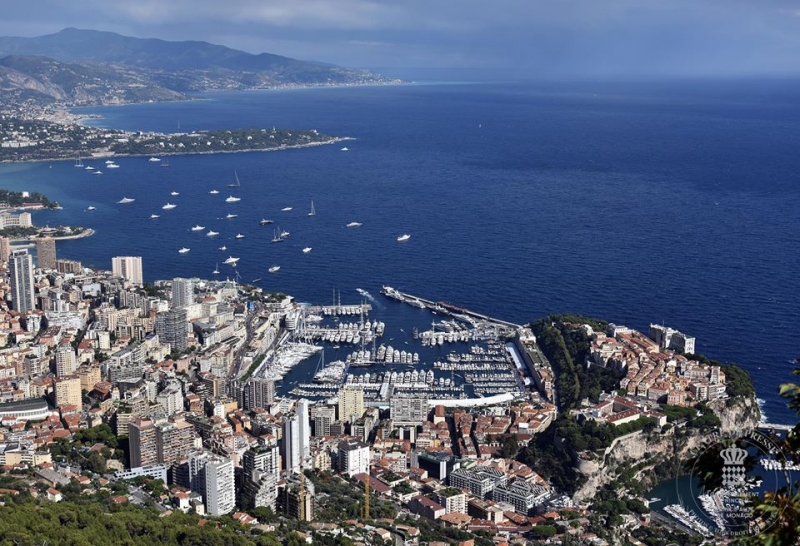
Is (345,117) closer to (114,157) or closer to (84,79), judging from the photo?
(114,157)

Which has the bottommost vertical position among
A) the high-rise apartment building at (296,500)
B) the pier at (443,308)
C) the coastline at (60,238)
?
the high-rise apartment building at (296,500)

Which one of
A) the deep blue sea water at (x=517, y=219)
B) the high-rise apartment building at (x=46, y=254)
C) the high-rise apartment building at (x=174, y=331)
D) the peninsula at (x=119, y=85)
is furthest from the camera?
the peninsula at (x=119, y=85)

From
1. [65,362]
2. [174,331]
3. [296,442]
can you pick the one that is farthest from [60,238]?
[296,442]

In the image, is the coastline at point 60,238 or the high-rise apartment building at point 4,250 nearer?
the high-rise apartment building at point 4,250

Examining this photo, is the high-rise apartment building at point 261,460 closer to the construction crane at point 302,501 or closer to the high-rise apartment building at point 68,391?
the construction crane at point 302,501

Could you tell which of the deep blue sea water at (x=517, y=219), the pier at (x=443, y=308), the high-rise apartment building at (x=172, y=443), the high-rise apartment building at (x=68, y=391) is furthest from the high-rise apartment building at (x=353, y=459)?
the pier at (x=443, y=308)

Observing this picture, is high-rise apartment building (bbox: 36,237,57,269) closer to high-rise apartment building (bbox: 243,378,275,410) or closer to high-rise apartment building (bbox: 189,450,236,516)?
high-rise apartment building (bbox: 243,378,275,410)

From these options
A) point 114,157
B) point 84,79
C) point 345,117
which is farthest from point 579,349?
point 84,79
